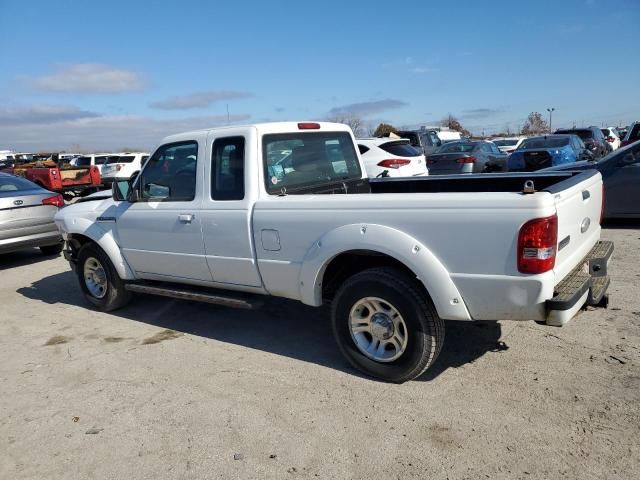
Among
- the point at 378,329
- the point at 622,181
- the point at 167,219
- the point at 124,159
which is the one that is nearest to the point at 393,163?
the point at 622,181

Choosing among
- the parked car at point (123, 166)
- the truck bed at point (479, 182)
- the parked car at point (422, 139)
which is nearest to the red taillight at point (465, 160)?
the parked car at point (422, 139)

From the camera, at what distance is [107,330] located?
18.0ft

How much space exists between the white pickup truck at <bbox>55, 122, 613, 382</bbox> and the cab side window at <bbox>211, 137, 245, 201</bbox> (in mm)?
13

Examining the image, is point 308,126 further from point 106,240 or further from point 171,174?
point 106,240

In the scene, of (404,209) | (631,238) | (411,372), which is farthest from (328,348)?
(631,238)

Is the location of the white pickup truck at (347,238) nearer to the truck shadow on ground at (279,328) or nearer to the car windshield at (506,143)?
the truck shadow on ground at (279,328)

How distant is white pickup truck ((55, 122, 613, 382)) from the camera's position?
3.26 metres

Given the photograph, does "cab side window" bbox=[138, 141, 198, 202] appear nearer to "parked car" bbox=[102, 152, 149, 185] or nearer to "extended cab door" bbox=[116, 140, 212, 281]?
"extended cab door" bbox=[116, 140, 212, 281]

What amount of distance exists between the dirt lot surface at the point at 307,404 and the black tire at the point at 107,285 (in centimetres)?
52

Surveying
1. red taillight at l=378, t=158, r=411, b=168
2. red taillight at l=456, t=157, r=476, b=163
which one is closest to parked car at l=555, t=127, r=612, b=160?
red taillight at l=456, t=157, r=476, b=163

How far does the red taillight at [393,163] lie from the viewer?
1132cm

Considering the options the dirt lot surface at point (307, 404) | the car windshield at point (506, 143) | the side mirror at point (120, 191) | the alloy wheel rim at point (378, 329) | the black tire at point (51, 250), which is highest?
the side mirror at point (120, 191)

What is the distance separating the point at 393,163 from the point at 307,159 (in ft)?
22.2

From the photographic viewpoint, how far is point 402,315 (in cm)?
367
